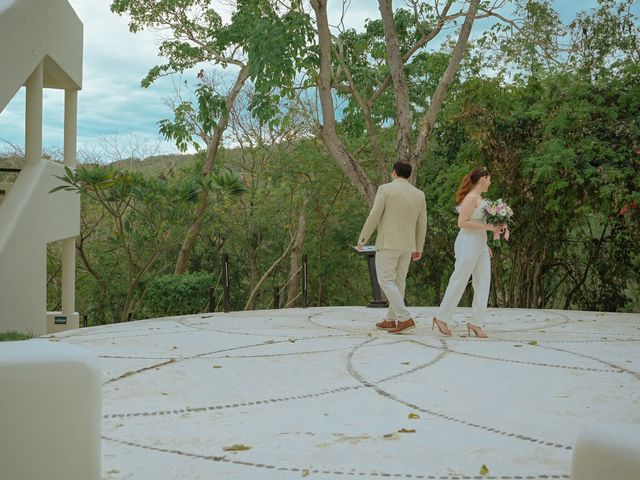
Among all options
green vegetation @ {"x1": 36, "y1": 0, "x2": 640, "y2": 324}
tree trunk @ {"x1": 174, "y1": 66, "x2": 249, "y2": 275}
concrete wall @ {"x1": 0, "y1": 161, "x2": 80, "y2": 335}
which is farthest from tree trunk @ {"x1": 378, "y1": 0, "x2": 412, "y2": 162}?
tree trunk @ {"x1": 174, "y1": 66, "x2": 249, "y2": 275}

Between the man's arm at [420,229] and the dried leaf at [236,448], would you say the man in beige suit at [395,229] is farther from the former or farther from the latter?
the dried leaf at [236,448]

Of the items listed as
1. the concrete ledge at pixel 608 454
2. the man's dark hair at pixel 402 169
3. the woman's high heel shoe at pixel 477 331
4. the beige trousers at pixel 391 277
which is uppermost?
the man's dark hair at pixel 402 169

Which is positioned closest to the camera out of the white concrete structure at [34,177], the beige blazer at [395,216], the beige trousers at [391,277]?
the beige trousers at [391,277]

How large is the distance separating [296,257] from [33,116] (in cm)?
1042

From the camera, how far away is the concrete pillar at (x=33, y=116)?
11586 millimetres

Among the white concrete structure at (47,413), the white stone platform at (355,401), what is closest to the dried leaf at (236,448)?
the white stone platform at (355,401)

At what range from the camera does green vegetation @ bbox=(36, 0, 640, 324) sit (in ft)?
41.7

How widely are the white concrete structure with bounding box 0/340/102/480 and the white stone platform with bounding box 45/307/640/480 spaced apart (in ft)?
2.24

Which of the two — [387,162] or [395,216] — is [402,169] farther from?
[387,162]

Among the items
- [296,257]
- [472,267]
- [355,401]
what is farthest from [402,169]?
[296,257]

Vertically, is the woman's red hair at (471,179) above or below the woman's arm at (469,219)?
above

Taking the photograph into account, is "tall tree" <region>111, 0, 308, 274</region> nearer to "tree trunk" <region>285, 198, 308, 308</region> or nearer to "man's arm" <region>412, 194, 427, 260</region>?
"tree trunk" <region>285, 198, 308, 308</region>

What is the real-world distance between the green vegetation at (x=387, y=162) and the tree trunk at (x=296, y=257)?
0.04 metres

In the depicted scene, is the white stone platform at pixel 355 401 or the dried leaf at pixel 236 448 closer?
the white stone platform at pixel 355 401
